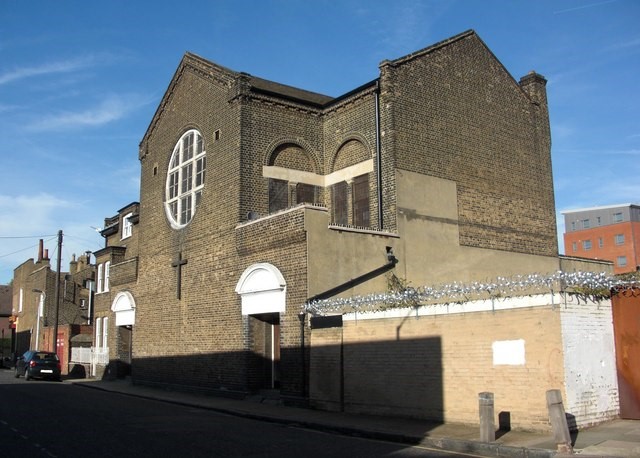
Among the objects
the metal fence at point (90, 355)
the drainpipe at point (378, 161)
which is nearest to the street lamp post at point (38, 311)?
the metal fence at point (90, 355)

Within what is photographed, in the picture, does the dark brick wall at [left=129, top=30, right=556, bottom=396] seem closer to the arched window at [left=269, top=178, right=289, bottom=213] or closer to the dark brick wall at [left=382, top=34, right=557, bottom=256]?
the dark brick wall at [left=382, top=34, right=557, bottom=256]

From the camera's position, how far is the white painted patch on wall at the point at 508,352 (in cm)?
1225

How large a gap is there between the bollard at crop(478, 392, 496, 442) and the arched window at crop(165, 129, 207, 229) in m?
16.0

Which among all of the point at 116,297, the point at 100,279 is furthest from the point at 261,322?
the point at 100,279

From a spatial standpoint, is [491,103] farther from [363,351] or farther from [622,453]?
→ [622,453]

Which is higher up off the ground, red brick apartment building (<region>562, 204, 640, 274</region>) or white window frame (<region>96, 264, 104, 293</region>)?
red brick apartment building (<region>562, 204, 640, 274</region>)

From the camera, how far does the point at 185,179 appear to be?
86.6 feet

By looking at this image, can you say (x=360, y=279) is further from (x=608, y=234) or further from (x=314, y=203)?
(x=608, y=234)

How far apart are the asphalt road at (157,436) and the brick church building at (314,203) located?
3.60 metres

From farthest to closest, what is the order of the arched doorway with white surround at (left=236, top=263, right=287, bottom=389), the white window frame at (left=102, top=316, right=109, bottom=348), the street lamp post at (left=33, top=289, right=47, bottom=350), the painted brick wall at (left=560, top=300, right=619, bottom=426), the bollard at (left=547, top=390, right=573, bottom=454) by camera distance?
the street lamp post at (left=33, top=289, right=47, bottom=350) < the white window frame at (left=102, top=316, right=109, bottom=348) < the arched doorway with white surround at (left=236, top=263, right=287, bottom=389) < the painted brick wall at (left=560, top=300, right=619, bottom=426) < the bollard at (left=547, top=390, right=573, bottom=454)

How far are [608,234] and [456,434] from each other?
272 feet

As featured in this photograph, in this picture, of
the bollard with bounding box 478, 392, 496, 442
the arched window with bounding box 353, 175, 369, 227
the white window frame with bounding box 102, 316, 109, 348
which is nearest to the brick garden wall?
the bollard with bounding box 478, 392, 496, 442

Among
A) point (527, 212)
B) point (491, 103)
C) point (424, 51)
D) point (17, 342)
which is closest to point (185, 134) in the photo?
point (424, 51)

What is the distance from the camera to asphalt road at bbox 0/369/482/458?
10.5 m
